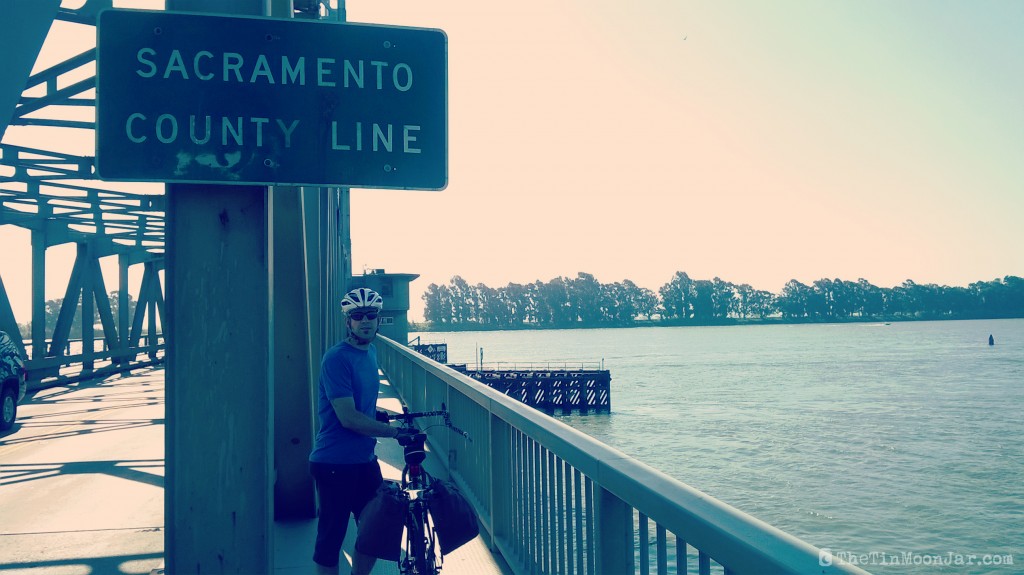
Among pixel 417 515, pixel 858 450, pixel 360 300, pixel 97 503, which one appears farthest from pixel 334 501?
pixel 858 450

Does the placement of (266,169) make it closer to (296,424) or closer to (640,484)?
(640,484)

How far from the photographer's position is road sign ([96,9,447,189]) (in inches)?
125

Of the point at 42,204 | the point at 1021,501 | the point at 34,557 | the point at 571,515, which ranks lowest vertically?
the point at 1021,501

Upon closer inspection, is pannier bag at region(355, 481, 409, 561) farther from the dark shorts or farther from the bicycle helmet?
the bicycle helmet

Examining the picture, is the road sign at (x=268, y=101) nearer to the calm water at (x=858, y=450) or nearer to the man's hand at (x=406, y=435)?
the man's hand at (x=406, y=435)

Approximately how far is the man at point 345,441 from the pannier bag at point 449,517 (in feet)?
1.23

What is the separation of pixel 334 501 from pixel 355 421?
0.47 m

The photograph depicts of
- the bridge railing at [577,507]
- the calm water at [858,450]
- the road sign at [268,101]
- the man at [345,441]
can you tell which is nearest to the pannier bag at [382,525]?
the man at [345,441]

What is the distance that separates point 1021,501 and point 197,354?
4048 cm

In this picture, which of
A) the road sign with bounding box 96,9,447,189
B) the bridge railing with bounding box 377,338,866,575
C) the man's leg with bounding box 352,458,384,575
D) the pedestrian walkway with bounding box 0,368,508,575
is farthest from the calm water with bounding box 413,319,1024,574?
the road sign with bounding box 96,9,447,189

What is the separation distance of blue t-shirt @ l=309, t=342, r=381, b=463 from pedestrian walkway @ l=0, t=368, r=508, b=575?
1.38 metres

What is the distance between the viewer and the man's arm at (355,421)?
4.26 m

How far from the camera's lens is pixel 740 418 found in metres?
57.9

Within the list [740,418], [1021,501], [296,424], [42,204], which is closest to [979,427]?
[740,418]
